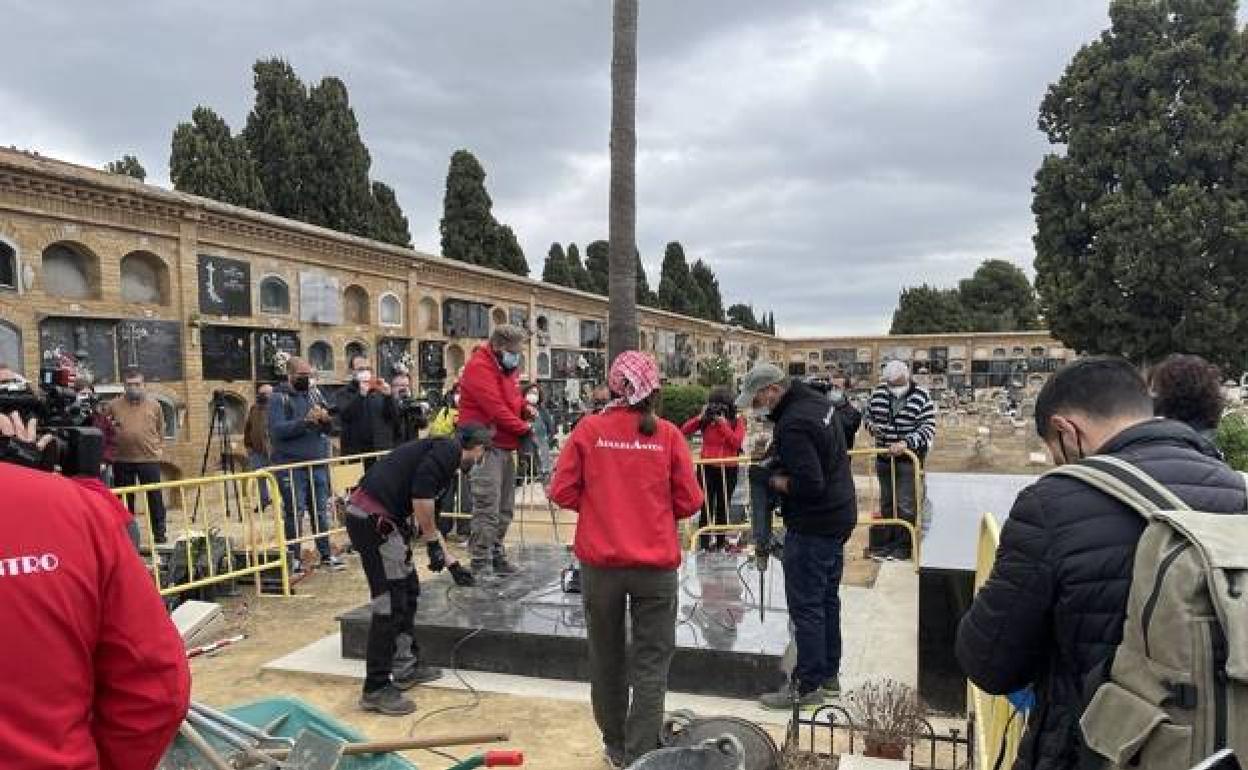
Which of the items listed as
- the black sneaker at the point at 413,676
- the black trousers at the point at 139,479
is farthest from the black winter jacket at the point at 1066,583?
the black trousers at the point at 139,479

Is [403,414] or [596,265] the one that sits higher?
[596,265]

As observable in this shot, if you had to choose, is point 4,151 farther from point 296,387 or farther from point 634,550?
point 634,550

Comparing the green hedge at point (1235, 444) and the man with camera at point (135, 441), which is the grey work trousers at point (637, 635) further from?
the green hedge at point (1235, 444)

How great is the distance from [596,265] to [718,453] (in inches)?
1505

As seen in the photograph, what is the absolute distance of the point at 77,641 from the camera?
141 cm

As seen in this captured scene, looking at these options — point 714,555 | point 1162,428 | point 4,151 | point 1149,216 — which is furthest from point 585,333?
point 1162,428

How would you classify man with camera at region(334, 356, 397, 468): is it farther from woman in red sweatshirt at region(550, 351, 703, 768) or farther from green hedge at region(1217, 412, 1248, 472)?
green hedge at region(1217, 412, 1248, 472)

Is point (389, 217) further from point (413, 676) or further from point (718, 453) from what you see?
point (413, 676)

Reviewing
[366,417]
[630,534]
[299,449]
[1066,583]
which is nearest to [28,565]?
[1066,583]

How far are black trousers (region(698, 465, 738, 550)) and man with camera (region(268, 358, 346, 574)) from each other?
3655mm

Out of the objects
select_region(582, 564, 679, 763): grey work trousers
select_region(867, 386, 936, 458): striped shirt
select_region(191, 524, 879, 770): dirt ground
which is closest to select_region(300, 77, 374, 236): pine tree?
select_region(191, 524, 879, 770): dirt ground

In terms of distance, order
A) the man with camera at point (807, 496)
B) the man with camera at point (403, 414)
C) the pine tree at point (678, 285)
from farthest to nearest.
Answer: the pine tree at point (678, 285)
the man with camera at point (403, 414)
the man with camera at point (807, 496)

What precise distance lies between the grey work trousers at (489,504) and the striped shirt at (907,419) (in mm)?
3485

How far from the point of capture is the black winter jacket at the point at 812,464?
4.05 m
